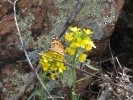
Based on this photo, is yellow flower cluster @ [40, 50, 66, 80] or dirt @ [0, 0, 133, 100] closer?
yellow flower cluster @ [40, 50, 66, 80]

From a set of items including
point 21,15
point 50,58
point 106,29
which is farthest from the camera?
point 106,29

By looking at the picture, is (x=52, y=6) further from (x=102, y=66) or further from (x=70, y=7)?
(x=102, y=66)

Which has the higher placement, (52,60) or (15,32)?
(15,32)

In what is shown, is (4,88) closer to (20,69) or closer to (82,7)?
(20,69)

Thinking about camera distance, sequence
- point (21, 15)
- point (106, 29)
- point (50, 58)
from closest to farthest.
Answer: point (50, 58) → point (21, 15) → point (106, 29)

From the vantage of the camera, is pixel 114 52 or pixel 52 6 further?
pixel 114 52

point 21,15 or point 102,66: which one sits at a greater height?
point 21,15

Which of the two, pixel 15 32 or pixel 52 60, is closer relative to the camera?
pixel 52 60

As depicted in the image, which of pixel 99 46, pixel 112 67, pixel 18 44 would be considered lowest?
pixel 112 67

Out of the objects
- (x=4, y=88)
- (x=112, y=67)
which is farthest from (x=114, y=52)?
(x=4, y=88)

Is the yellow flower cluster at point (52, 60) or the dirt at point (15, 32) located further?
the dirt at point (15, 32)
